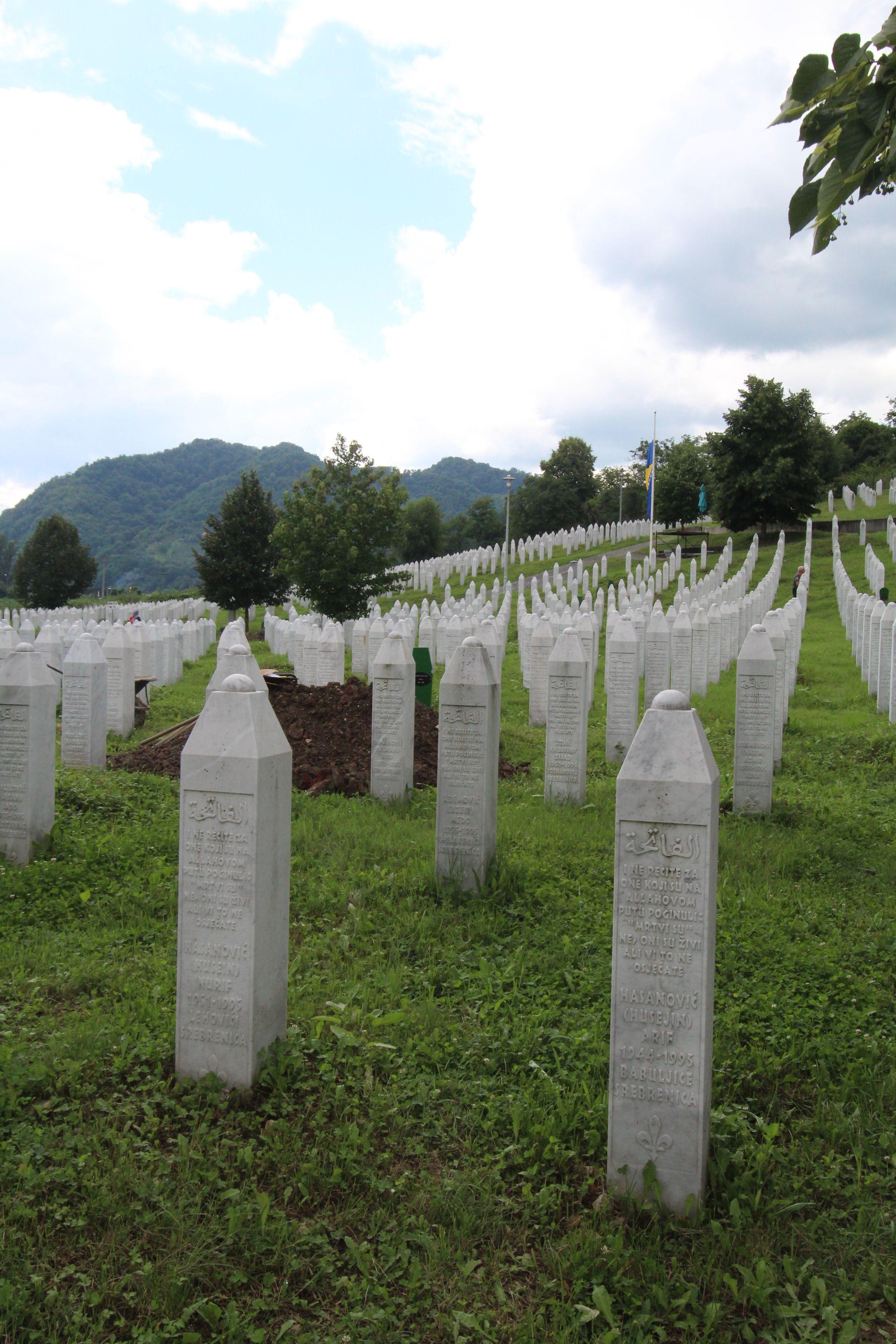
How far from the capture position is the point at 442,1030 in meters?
4.30

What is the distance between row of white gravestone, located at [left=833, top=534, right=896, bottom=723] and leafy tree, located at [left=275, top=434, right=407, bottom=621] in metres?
13.3

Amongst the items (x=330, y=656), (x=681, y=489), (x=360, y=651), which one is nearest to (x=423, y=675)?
(x=330, y=656)

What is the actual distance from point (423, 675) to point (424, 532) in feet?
186

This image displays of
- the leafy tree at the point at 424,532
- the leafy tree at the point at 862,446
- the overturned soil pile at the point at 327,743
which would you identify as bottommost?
the overturned soil pile at the point at 327,743

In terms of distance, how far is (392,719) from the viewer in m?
8.86

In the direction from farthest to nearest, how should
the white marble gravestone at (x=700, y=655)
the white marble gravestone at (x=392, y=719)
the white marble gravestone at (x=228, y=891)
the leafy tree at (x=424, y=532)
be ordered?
the leafy tree at (x=424, y=532) → the white marble gravestone at (x=700, y=655) → the white marble gravestone at (x=392, y=719) → the white marble gravestone at (x=228, y=891)

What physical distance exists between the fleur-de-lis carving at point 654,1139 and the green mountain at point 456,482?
127 metres

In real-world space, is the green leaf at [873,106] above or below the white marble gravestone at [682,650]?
above

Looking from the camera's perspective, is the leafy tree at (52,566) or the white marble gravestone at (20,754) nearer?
the white marble gravestone at (20,754)

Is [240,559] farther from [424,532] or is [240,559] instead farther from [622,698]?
[424,532]

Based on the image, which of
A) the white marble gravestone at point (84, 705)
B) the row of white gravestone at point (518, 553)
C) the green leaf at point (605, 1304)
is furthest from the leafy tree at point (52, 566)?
the green leaf at point (605, 1304)

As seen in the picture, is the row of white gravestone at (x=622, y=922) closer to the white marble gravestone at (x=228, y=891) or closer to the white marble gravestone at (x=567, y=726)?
the white marble gravestone at (x=228, y=891)

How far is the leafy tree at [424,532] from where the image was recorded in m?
67.9

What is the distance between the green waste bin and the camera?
12961 mm
